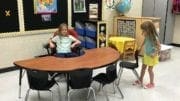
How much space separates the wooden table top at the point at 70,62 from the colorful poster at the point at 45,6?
1.85 meters

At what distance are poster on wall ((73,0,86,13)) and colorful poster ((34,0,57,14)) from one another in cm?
52

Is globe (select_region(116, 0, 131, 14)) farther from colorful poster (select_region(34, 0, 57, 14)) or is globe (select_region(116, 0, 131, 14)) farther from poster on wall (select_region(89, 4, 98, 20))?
colorful poster (select_region(34, 0, 57, 14))

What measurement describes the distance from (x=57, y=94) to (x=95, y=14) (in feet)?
9.11

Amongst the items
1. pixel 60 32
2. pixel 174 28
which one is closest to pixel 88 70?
pixel 60 32

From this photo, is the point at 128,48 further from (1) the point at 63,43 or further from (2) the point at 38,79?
(2) the point at 38,79

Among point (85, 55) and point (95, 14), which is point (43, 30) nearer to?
point (95, 14)

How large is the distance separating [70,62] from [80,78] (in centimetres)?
35

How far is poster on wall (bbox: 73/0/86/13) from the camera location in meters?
5.51

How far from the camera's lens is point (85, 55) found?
11.8 feet

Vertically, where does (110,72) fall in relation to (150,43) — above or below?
below

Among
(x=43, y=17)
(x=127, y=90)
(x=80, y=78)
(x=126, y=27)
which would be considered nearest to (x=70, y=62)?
(x=80, y=78)

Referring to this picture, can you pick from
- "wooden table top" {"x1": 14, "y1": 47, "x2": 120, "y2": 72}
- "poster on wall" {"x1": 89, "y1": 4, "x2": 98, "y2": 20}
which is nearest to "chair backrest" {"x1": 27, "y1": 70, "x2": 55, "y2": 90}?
"wooden table top" {"x1": 14, "y1": 47, "x2": 120, "y2": 72}

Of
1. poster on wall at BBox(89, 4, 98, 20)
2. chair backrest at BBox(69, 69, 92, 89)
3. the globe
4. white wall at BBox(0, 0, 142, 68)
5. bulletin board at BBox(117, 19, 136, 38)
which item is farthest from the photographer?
the globe

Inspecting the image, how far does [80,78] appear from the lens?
2943mm
